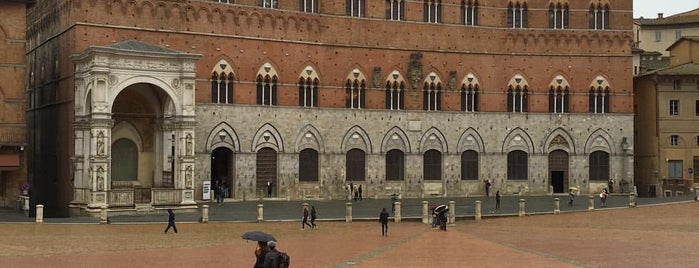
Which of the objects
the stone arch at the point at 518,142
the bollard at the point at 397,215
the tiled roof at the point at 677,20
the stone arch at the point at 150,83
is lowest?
the bollard at the point at 397,215

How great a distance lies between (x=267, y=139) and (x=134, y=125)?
8.66 metres

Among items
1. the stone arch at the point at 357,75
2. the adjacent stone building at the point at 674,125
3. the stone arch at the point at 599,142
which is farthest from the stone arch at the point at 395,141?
the adjacent stone building at the point at 674,125

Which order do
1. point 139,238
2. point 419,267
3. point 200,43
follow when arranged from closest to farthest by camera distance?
point 419,267 → point 139,238 → point 200,43

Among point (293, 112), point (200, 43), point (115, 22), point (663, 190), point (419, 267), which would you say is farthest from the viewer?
point (663, 190)

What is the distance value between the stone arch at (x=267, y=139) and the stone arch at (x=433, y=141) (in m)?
10.0

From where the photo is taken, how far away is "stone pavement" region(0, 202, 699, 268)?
25.5 meters

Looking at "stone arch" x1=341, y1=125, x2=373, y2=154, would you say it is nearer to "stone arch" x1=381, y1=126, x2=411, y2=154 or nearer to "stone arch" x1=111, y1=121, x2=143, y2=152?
"stone arch" x1=381, y1=126, x2=411, y2=154

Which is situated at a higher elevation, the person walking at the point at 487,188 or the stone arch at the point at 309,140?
the stone arch at the point at 309,140

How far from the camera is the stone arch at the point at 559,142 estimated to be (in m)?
59.5

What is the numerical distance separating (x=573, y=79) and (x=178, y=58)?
2934 cm

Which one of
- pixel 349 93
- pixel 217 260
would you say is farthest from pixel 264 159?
pixel 217 260

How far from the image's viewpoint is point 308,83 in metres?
53.6

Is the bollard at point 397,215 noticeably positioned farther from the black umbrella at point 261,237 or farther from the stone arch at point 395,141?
the black umbrella at point 261,237

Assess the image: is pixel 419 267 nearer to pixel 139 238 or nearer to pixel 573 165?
pixel 139 238
